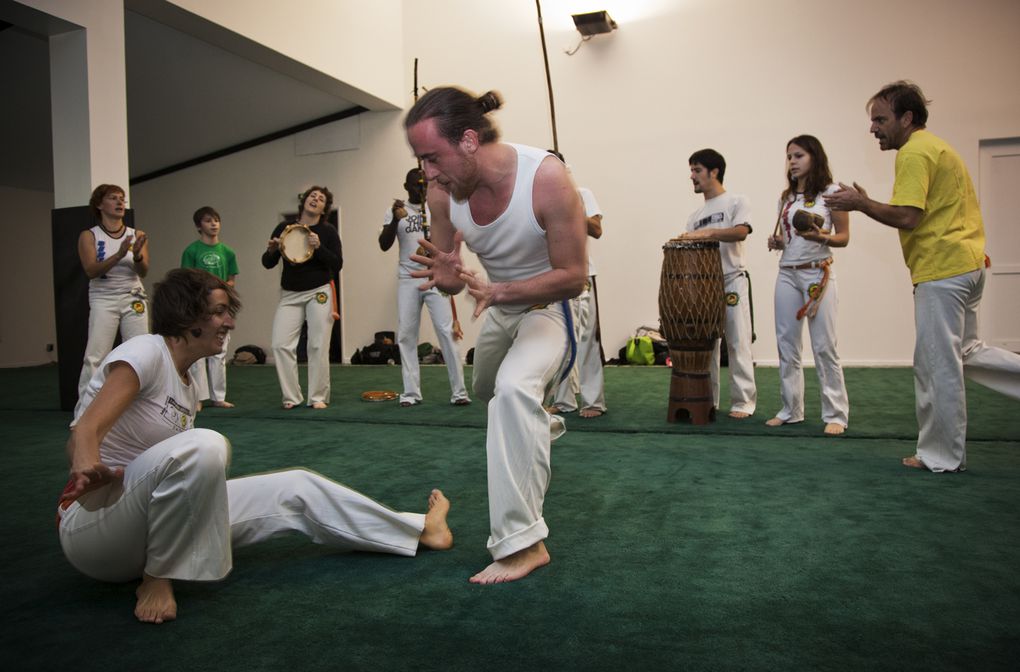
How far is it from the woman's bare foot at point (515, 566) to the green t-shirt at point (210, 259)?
4.52 m

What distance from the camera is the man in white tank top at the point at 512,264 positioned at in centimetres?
224

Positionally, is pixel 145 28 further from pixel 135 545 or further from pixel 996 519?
pixel 996 519

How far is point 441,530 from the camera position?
249cm

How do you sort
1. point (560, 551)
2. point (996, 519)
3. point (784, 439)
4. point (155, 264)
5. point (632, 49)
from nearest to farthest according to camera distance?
point (560, 551), point (996, 519), point (784, 439), point (632, 49), point (155, 264)

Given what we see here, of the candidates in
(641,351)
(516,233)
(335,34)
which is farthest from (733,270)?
(335,34)

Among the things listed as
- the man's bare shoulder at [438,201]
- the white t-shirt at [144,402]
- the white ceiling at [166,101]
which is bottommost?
the white t-shirt at [144,402]

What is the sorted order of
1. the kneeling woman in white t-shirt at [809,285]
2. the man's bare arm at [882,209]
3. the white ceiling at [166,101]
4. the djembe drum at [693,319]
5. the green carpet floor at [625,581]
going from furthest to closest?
the white ceiling at [166,101], the djembe drum at [693,319], the kneeling woman in white t-shirt at [809,285], the man's bare arm at [882,209], the green carpet floor at [625,581]

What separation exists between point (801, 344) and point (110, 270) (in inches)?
175

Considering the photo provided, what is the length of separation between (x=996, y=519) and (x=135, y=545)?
269 cm

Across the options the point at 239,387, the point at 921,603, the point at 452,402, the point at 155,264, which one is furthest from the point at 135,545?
the point at 155,264

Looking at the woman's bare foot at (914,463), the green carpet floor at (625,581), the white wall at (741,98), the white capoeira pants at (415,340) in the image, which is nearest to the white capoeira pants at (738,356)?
the green carpet floor at (625,581)

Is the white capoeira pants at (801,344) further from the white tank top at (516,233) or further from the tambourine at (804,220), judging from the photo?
the white tank top at (516,233)

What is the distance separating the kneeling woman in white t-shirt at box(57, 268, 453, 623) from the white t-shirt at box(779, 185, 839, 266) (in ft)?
10.7

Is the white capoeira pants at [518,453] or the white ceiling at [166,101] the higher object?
the white ceiling at [166,101]
